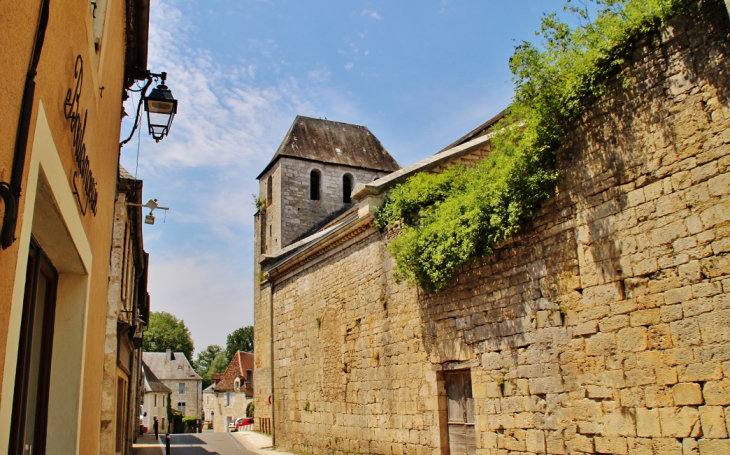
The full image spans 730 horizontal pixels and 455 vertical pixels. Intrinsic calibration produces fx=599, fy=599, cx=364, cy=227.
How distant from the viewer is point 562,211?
7.71 metres

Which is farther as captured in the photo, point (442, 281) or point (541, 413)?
point (442, 281)

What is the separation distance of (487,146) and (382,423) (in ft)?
18.2

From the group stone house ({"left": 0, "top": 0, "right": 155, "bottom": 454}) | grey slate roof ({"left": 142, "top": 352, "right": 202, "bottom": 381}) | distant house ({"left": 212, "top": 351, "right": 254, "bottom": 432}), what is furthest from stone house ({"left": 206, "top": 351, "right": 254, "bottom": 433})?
stone house ({"left": 0, "top": 0, "right": 155, "bottom": 454})

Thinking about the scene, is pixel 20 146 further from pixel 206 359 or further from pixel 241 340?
pixel 206 359

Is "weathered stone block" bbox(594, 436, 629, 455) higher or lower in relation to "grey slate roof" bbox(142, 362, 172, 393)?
lower

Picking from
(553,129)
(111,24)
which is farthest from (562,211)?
(111,24)

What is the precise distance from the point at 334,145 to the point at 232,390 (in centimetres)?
2591

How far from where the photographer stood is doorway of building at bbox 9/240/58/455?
297 centimetres

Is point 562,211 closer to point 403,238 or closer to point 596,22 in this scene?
point 596,22

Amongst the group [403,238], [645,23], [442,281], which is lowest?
[442,281]

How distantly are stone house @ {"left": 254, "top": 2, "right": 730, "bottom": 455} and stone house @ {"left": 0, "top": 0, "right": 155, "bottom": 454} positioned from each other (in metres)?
5.30

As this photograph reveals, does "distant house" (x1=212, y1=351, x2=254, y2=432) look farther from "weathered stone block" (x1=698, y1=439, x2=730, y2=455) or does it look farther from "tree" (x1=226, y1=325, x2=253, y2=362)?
"weathered stone block" (x1=698, y1=439, x2=730, y2=455)

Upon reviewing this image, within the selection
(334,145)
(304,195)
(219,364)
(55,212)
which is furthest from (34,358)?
(219,364)

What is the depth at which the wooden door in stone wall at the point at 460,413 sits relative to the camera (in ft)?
30.2
